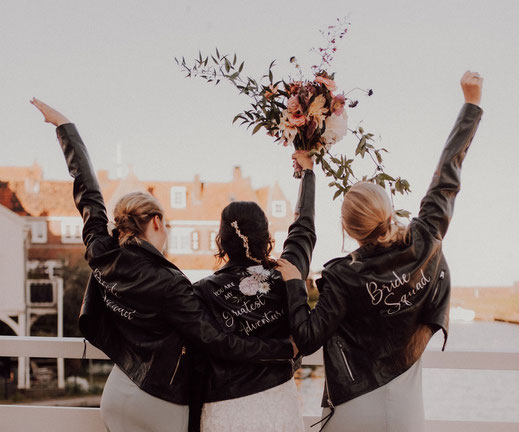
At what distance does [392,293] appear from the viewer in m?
1.99

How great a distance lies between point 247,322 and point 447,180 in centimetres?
90

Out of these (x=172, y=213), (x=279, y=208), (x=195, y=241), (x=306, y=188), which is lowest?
(x=195, y=241)

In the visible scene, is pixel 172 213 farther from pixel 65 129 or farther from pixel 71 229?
pixel 65 129

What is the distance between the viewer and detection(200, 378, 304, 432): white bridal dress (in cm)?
215

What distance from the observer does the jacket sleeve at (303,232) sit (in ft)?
7.57

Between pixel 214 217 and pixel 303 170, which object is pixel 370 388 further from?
pixel 214 217

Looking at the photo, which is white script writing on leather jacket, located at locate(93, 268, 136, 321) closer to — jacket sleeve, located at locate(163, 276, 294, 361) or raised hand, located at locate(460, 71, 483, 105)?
jacket sleeve, located at locate(163, 276, 294, 361)

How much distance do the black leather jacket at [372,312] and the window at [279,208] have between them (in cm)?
3522

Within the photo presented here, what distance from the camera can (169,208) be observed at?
3706 centimetres

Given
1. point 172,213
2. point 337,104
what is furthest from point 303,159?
point 172,213

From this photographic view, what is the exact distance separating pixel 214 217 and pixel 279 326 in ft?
112

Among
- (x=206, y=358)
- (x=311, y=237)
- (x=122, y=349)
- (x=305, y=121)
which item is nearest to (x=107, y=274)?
(x=122, y=349)

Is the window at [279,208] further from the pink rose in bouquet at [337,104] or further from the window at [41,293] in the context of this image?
the pink rose in bouquet at [337,104]

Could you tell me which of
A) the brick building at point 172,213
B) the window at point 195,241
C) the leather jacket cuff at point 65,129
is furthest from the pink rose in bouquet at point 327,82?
the window at point 195,241
